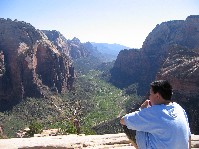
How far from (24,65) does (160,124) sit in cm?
10427

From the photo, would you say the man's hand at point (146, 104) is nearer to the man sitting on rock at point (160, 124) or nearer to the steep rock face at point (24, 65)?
the man sitting on rock at point (160, 124)

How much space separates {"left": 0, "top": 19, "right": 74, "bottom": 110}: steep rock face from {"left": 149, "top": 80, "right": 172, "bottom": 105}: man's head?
320 ft

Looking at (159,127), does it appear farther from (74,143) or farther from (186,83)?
(186,83)

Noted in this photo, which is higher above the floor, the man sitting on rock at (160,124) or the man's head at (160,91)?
the man's head at (160,91)

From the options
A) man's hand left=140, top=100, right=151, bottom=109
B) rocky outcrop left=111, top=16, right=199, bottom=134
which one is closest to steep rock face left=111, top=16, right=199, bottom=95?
rocky outcrop left=111, top=16, right=199, bottom=134

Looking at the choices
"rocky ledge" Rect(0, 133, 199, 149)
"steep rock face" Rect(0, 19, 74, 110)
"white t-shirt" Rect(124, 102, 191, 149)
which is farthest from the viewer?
"steep rock face" Rect(0, 19, 74, 110)

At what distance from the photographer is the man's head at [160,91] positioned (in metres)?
4.69

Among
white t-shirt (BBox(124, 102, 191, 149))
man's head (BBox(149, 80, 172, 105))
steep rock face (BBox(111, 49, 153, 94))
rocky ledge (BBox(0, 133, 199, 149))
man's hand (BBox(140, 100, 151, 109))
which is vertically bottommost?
steep rock face (BBox(111, 49, 153, 94))

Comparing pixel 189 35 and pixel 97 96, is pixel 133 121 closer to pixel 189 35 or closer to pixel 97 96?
pixel 97 96

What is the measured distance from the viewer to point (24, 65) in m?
106

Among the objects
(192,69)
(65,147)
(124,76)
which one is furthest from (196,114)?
(124,76)

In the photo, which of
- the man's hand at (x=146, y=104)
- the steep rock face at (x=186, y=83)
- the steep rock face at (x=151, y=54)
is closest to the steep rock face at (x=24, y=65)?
the steep rock face at (x=151, y=54)

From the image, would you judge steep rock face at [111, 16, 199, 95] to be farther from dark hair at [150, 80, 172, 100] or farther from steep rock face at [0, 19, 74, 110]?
dark hair at [150, 80, 172, 100]

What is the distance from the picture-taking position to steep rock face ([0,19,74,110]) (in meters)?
104
